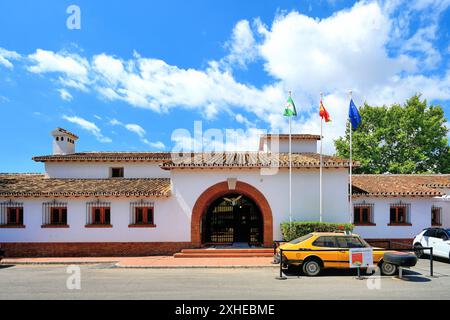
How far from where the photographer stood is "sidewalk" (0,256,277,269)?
12352 mm

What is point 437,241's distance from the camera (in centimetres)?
1336

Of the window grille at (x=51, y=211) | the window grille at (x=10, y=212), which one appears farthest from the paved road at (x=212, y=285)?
the window grille at (x=10, y=212)

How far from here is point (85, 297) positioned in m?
8.20

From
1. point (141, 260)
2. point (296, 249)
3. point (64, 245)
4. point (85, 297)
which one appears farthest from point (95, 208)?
point (296, 249)

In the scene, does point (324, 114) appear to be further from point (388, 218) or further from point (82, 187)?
point (82, 187)

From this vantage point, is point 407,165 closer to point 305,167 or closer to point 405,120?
point 405,120

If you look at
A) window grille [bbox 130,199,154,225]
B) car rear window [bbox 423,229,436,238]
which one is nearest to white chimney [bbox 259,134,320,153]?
car rear window [bbox 423,229,436,238]

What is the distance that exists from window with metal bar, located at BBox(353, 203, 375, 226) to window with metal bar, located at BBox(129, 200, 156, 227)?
36.8ft

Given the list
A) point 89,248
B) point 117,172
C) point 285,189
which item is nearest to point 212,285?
point 285,189

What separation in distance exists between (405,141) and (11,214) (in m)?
33.9

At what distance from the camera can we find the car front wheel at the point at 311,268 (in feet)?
34.2

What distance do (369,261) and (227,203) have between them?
8.59 m

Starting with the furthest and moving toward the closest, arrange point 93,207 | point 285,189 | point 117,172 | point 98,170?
point 117,172, point 98,170, point 93,207, point 285,189

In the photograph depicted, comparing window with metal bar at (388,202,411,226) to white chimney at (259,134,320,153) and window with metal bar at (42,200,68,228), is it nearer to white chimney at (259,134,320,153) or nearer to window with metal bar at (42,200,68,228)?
white chimney at (259,134,320,153)
